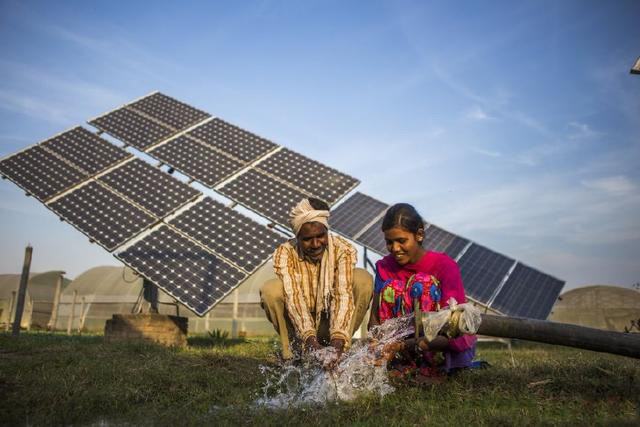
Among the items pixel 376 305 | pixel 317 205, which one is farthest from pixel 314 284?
pixel 317 205

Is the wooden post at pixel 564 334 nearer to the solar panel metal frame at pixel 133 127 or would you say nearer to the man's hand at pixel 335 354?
the man's hand at pixel 335 354

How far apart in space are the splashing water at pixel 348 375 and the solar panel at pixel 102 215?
19.1 feet

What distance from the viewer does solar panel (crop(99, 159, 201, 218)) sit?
9.48 meters

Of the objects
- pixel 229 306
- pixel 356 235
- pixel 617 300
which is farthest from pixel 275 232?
pixel 617 300

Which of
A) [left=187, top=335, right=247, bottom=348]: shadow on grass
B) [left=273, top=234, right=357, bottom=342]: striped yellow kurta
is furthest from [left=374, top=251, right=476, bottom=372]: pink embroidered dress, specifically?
[left=187, top=335, right=247, bottom=348]: shadow on grass

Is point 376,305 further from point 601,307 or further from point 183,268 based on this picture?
point 601,307

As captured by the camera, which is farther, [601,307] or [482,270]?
[601,307]

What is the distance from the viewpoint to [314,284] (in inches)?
161

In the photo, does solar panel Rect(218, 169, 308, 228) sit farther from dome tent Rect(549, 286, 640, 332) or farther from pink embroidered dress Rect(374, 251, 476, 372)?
dome tent Rect(549, 286, 640, 332)

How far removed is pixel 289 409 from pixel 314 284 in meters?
1.35

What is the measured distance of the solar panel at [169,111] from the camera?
12.7m

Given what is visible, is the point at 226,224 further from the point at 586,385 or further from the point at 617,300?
the point at 617,300

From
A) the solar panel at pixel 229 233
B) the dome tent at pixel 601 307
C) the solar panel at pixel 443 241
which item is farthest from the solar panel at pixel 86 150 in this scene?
the dome tent at pixel 601 307

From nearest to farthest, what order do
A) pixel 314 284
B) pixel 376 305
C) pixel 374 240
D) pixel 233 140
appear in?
pixel 376 305, pixel 314 284, pixel 374 240, pixel 233 140
